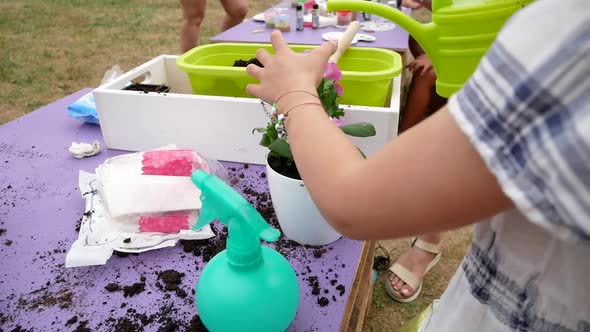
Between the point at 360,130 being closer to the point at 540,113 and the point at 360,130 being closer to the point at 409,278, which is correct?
the point at 540,113

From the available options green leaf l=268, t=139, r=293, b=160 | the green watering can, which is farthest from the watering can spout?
green leaf l=268, t=139, r=293, b=160

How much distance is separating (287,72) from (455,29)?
236 millimetres

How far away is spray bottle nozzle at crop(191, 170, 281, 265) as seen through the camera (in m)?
0.46

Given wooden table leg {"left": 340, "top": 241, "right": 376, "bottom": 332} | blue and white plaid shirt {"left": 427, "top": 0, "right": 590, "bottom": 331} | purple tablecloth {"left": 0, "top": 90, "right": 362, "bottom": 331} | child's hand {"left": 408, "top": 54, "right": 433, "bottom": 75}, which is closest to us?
blue and white plaid shirt {"left": 427, "top": 0, "right": 590, "bottom": 331}

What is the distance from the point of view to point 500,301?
0.44 metres

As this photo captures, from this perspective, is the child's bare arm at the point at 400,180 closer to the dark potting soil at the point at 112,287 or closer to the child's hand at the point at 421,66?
the dark potting soil at the point at 112,287

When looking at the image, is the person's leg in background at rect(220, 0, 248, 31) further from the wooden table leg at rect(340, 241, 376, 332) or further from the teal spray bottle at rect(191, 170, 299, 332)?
the teal spray bottle at rect(191, 170, 299, 332)

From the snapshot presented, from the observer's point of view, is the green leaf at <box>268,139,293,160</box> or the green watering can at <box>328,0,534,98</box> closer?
the green watering can at <box>328,0,534,98</box>

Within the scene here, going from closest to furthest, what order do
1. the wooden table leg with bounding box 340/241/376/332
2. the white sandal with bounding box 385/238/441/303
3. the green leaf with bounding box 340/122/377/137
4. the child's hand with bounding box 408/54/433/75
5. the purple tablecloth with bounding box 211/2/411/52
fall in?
the green leaf with bounding box 340/122/377/137 < the wooden table leg with bounding box 340/241/376/332 < the white sandal with bounding box 385/238/441/303 < the purple tablecloth with bounding box 211/2/411/52 < the child's hand with bounding box 408/54/433/75

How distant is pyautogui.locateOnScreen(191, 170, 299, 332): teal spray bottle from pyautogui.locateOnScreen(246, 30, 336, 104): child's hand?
0.13 meters

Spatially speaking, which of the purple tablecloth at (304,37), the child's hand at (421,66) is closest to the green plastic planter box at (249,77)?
the purple tablecloth at (304,37)

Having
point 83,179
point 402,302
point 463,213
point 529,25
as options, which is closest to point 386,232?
point 463,213

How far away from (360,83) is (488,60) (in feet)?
1.99

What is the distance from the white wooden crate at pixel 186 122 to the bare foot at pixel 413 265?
625 mm
